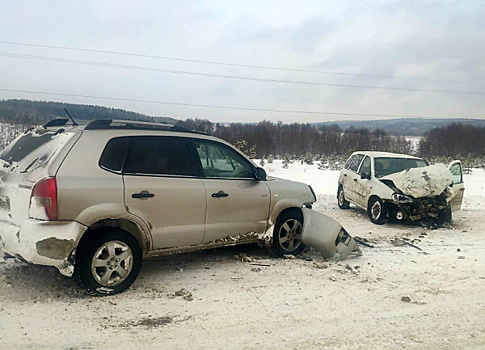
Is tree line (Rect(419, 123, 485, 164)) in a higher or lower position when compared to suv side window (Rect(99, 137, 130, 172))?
higher

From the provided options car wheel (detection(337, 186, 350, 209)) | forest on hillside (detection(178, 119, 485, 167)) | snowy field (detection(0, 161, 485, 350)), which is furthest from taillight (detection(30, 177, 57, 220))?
forest on hillside (detection(178, 119, 485, 167))

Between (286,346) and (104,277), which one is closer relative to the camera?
(286,346)

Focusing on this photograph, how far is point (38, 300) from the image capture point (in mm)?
4336

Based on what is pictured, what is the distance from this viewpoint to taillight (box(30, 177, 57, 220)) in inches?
162

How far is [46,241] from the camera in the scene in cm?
414

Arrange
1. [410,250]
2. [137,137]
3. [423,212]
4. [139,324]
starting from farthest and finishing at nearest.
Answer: [423,212] < [410,250] < [137,137] < [139,324]

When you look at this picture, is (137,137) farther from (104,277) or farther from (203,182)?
(104,277)

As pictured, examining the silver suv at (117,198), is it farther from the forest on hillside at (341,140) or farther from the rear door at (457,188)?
the forest on hillside at (341,140)

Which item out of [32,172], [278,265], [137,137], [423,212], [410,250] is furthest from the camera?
[423,212]

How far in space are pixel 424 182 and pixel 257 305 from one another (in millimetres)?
6270

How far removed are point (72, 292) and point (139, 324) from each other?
44.8 inches

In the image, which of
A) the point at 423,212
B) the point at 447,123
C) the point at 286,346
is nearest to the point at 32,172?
the point at 286,346

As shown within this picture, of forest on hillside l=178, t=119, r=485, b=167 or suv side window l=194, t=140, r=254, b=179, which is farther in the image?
forest on hillside l=178, t=119, r=485, b=167

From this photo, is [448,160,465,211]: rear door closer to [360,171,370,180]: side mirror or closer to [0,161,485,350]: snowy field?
[360,171,370,180]: side mirror
